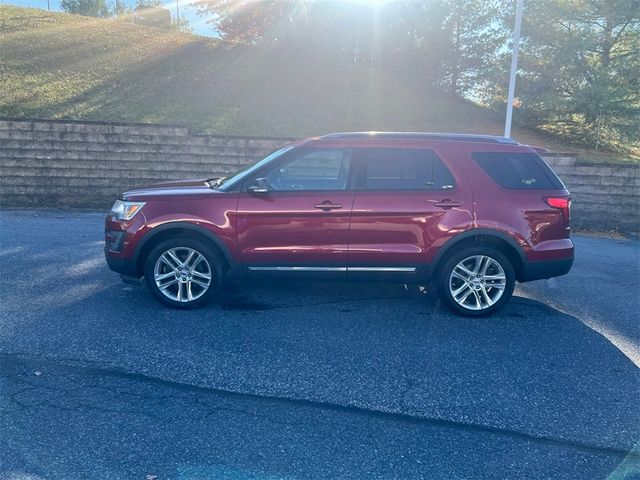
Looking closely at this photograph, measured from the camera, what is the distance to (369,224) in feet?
17.6

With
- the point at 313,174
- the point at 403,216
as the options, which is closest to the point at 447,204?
the point at 403,216

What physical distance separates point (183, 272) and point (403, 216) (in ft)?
7.43

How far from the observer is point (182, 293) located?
5469mm

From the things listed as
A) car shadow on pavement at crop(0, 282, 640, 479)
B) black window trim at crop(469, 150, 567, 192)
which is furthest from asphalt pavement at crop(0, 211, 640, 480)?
black window trim at crop(469, 150, 567, 192)

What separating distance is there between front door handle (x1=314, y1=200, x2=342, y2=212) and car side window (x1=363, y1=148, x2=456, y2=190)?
373mm

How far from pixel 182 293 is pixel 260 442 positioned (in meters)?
2.49

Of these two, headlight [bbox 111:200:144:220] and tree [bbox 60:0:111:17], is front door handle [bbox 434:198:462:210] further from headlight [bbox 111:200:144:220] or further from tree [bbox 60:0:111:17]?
tree [bbox 60:0:111:17]

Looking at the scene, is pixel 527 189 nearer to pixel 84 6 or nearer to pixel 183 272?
pixel 183 272

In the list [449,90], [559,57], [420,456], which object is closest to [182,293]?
[420,456]

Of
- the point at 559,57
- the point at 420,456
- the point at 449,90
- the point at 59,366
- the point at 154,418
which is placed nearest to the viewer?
the point at 420,456

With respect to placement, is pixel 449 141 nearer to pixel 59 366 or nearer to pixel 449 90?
pixel 59 366

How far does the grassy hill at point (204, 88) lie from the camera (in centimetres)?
1322

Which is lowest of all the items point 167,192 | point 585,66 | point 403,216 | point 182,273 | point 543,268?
point 182,273

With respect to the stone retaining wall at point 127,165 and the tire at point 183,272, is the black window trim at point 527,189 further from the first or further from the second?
the stone retaining wall at point 127,165
